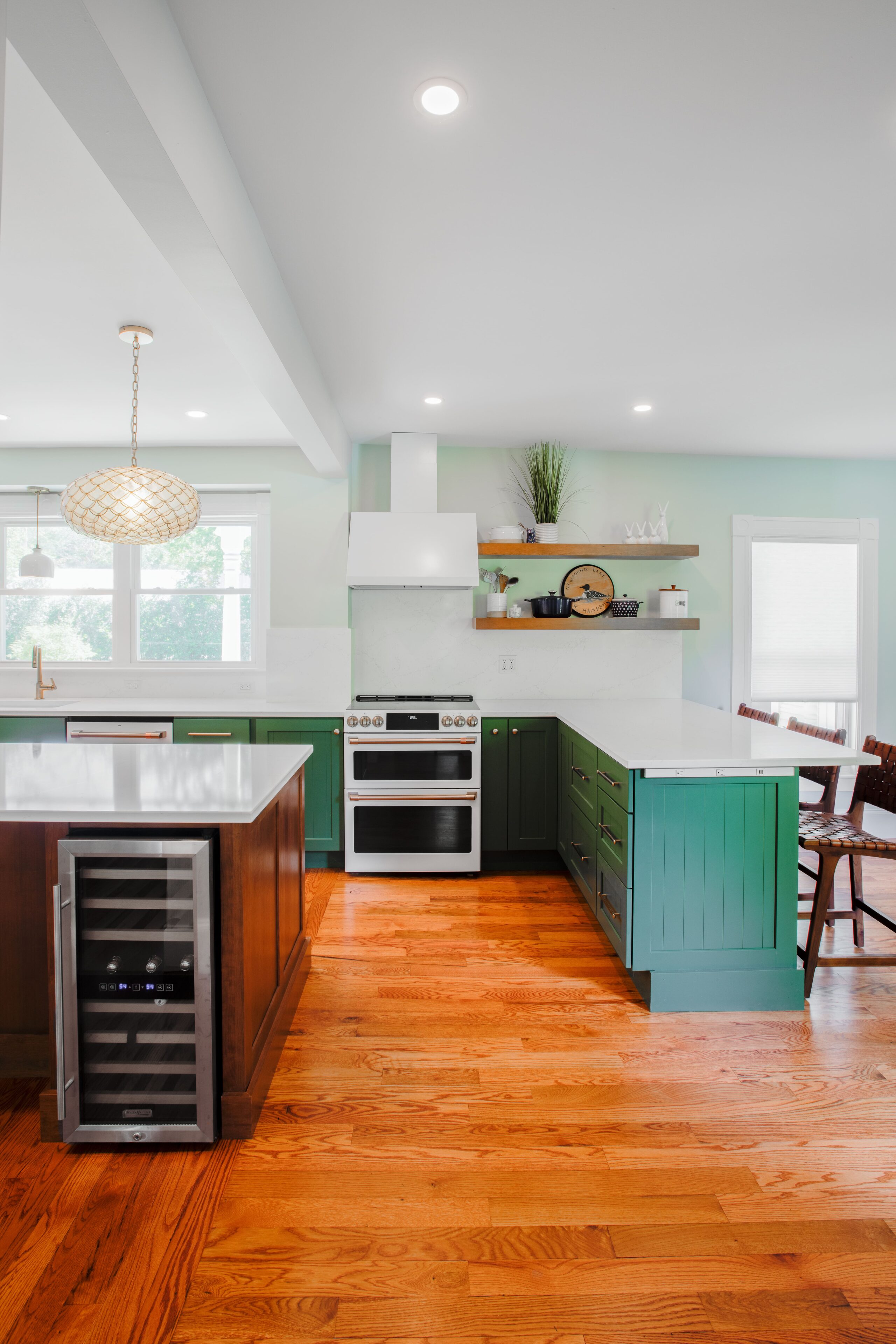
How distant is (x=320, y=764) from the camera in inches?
150

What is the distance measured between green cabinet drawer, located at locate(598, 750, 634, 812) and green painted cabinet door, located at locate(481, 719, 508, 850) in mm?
985

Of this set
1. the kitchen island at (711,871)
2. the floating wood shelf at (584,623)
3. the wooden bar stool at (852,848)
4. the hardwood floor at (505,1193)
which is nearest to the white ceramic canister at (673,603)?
the floating wood shelf at (584,623)

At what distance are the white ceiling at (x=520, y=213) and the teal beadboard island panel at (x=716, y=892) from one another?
68.7 inches

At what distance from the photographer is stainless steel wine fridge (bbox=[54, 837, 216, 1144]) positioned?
169 centimetres

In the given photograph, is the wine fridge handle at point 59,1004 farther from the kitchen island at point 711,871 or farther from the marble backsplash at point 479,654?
the marble backsplash at point 479,654

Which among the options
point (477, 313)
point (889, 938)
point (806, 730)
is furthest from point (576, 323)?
point (889, 938)

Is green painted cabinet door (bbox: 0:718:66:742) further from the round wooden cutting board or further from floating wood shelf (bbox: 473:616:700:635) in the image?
the round wooden cutting board

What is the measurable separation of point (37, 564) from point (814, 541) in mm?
5107

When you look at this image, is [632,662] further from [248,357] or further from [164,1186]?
[164,1186]

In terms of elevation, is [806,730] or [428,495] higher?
[428,495]

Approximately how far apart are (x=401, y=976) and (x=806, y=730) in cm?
213

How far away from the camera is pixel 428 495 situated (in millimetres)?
4090

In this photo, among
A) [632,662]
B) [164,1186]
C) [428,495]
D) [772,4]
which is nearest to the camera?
[772,4]

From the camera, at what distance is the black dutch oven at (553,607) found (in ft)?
13.4
